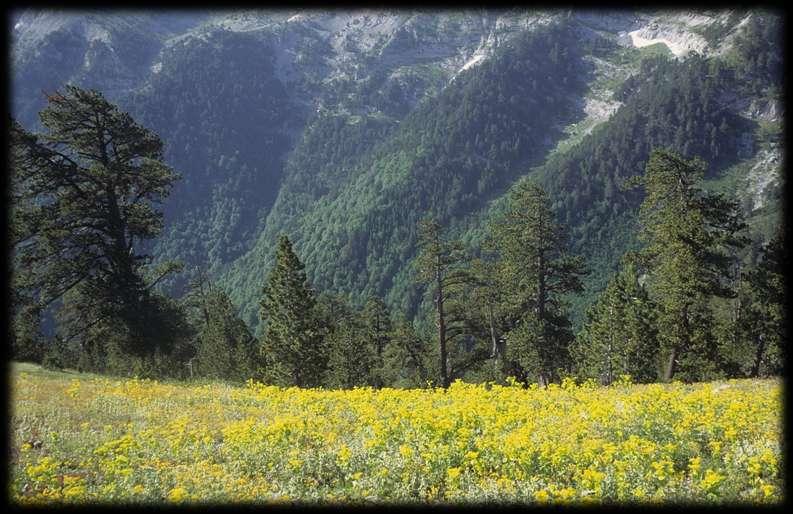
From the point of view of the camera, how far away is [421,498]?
6703 mm

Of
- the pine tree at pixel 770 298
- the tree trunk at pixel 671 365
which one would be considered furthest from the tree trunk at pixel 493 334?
the pine tree at pixel 770 298

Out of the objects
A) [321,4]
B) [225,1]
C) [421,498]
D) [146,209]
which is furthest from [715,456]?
[146,209]

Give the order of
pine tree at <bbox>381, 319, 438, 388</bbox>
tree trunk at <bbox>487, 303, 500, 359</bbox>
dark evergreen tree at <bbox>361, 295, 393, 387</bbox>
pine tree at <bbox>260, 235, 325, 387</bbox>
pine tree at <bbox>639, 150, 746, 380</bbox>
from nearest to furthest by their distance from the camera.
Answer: pine tree at <bbox>639, 150, 746, 380</bbox> → pine tree at <bbox>260, 235, 325, 387</bbox> → tree trunk at <bbox>487, 303, 500, 359</bbox> → pine tree at <bbox>381, 319, 438, 388</bbox> → dark evergreen tree at <bbox>361, 295, 393, 387</bbox>

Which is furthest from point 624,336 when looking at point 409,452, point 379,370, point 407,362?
point 409,452

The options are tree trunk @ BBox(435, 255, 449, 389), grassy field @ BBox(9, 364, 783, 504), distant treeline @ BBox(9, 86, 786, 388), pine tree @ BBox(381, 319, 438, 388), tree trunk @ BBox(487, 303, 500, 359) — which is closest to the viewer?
grassy field @ BBox(9, 364, 783, 504)

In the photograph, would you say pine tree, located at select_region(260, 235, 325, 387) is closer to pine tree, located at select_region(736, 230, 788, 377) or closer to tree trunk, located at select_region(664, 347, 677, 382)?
tree trunk, located at select_region(664, 347, 677, 382)

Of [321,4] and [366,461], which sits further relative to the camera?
[366,461]

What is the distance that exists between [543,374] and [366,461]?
2853cm

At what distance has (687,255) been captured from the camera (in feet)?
83.9

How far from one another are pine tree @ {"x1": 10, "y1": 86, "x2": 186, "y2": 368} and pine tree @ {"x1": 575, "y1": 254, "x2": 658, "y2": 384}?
28.0 m

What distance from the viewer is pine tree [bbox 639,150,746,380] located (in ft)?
84.2

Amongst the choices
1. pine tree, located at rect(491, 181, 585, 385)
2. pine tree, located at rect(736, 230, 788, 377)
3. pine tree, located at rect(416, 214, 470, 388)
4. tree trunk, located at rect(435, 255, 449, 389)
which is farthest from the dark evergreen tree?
pine tree, located at rect(736, 230, 788, 377)

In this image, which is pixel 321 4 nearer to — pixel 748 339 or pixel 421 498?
pixel 421 498

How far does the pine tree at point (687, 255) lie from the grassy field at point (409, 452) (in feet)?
51.7
